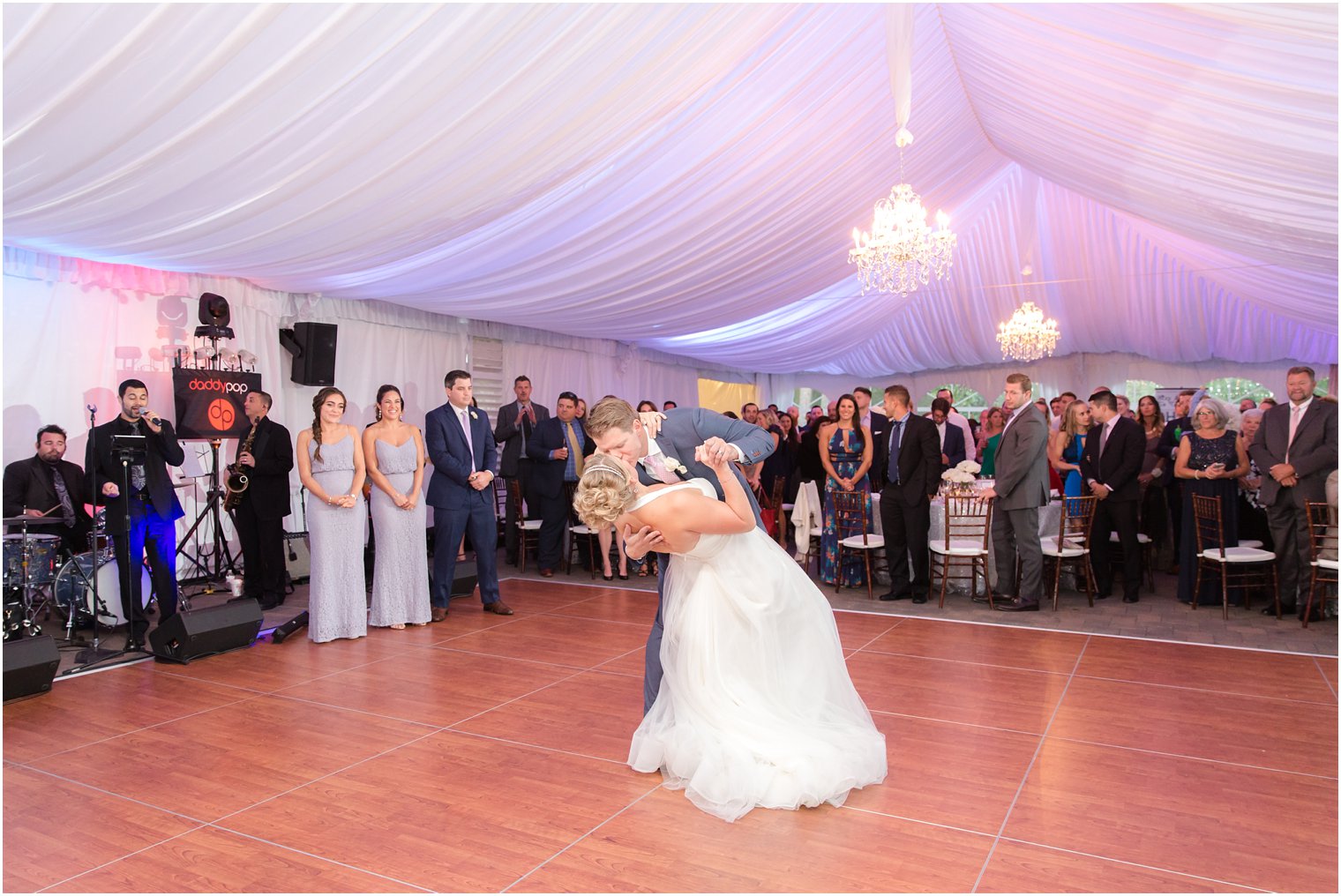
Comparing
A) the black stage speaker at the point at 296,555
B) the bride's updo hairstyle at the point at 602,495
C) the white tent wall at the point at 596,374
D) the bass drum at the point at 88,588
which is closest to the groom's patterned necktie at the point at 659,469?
the bride's updo hairstyle at the point at 602,495

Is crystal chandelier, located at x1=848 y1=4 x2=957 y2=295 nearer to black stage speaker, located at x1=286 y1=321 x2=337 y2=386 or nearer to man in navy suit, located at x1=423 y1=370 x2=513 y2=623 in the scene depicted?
man in navy suit, located at x1=423 y1=370 x2=513 y2=623

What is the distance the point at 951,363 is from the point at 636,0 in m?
14.4

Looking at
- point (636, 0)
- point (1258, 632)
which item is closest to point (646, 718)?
point (636, 0)

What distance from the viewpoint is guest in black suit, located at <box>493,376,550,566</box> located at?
9023 mm

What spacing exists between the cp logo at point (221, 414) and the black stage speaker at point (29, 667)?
291cm

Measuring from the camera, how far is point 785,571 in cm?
345

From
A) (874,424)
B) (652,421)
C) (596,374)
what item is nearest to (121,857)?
(652,421)

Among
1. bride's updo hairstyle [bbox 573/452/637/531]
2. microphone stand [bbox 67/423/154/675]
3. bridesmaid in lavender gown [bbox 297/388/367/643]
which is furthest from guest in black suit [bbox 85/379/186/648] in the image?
bride's updo hairstyle [bbox 573/452/637/531]

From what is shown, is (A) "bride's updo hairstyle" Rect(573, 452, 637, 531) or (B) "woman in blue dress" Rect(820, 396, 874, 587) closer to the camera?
(A) "bride's updo hairstyle" Rect(573, 452, 637, 531)

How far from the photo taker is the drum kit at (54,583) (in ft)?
17.6

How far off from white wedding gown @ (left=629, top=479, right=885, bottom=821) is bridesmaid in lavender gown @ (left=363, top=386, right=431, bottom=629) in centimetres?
315

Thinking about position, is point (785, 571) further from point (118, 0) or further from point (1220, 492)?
point (1220, 492)

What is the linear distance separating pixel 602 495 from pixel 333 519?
346 cm

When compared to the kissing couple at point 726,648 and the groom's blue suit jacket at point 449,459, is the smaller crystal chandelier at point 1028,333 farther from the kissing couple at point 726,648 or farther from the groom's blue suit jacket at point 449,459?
the kissing couple at point 726,648
